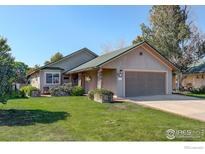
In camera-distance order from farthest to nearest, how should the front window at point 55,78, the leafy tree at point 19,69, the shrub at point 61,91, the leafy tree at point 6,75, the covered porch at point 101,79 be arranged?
1. the front window at point 55,78
2. the shrub at point 61,91
3. the covered porch at point 101,79
4. the leafy tree at point 19,69
5. the leafy tree at point 6,75

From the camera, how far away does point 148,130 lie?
6605mm

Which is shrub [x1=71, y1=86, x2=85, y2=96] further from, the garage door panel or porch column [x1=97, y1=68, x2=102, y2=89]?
the garage door panel

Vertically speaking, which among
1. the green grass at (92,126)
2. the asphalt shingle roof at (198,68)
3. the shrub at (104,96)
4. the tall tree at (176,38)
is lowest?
the green grass at (92,126)

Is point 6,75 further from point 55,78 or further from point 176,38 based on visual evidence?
point 176,38

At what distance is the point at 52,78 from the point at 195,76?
14900 millimetres

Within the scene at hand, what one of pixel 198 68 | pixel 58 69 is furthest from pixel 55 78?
pixel 198 68

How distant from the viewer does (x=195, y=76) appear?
25875 millimetres

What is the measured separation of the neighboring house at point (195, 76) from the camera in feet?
81.3

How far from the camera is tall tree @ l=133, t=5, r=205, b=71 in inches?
909

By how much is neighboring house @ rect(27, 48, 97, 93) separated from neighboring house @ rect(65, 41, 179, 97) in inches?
203

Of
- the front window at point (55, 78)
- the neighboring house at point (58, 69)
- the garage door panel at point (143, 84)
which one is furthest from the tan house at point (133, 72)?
the front window at point (55, 78)

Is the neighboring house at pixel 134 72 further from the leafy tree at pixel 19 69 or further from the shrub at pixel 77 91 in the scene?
the leafy tree at pixel 19 69

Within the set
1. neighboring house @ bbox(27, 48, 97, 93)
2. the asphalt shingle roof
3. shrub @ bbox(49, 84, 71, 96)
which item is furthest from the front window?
the asphalt shingle roof
